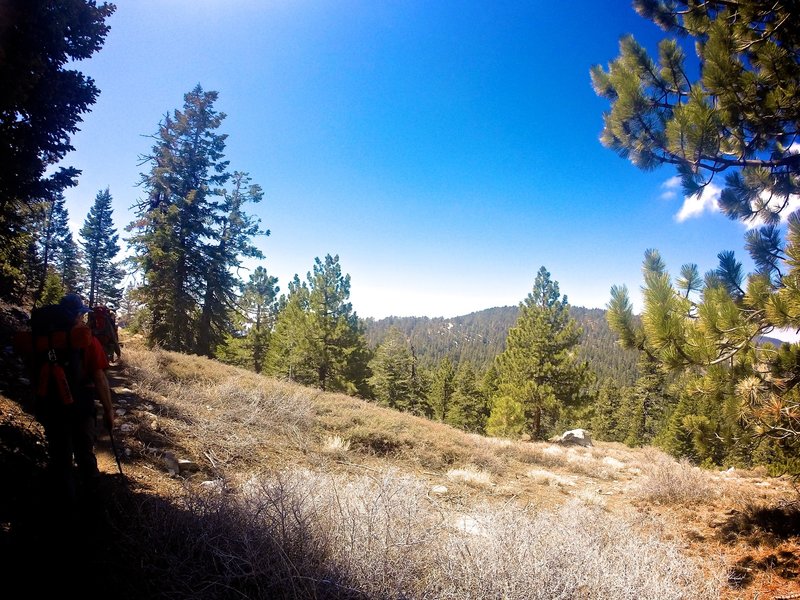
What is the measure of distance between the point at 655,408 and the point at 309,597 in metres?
41.5

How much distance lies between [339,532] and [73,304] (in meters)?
3.33

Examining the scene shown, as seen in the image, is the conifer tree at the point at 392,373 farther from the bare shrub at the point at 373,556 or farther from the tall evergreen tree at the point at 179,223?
the bare shrub at the point at 373,556

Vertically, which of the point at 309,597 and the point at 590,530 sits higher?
the point at 309,597

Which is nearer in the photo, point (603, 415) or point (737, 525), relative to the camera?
point (737, 525)

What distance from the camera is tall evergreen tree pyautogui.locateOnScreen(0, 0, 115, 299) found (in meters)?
5.27

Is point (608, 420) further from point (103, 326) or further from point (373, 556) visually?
point (103, 326)

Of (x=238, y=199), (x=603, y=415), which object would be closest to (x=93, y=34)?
(x=238, y=199)

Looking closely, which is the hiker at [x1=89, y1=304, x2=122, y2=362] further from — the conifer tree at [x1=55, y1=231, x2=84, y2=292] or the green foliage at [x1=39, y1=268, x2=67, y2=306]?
the conifer tree at [x1=55, y1=231, x2=84, y2=292]

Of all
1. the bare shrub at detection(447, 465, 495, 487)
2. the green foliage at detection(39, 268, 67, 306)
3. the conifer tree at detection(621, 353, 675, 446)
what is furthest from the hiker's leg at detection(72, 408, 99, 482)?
the conifer tree at detection(621, 353, 675, 446)

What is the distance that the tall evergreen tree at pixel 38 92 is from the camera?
5.27 meters

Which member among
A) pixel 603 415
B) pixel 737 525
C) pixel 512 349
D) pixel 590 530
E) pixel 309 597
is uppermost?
pixel 512 349

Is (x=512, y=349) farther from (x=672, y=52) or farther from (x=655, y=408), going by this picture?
(x=655, y=408)

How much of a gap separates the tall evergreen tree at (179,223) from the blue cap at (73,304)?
42.0ft

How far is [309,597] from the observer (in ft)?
7.36
